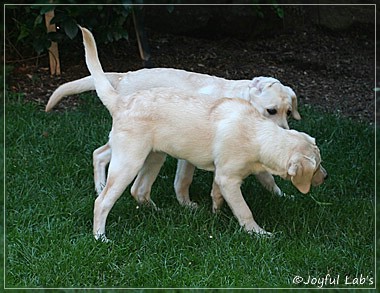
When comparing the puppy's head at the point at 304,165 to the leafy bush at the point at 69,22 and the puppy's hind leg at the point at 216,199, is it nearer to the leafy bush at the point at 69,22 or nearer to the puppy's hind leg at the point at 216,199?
the puppy's hind leg at the point at 216,199

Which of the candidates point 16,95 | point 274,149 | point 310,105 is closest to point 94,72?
point 274,149

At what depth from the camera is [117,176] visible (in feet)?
14.1

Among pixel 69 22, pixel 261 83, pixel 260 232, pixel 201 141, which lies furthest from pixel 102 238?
pixel 69 22

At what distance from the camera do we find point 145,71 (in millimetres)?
5125

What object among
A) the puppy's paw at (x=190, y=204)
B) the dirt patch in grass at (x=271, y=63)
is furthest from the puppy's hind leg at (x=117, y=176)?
the dirt patch in grass at (x=271, y=63)

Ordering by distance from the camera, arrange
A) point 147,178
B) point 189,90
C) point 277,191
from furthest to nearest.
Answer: point 277,191 < point 189,90 < point 147,178

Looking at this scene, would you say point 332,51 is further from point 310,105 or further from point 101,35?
point 101,35

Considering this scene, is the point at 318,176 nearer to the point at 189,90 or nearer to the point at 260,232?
the point at 260,232

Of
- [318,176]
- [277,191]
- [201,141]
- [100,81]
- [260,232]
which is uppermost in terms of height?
[100,81]

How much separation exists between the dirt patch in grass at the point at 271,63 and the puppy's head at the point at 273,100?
94.7 inches

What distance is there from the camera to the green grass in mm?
3930

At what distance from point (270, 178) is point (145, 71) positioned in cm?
114

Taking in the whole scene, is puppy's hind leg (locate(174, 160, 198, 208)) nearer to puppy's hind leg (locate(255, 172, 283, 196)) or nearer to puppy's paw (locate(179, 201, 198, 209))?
puppy's paw (locate(179, 201, 198, 209))

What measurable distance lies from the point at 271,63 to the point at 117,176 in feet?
14.3
